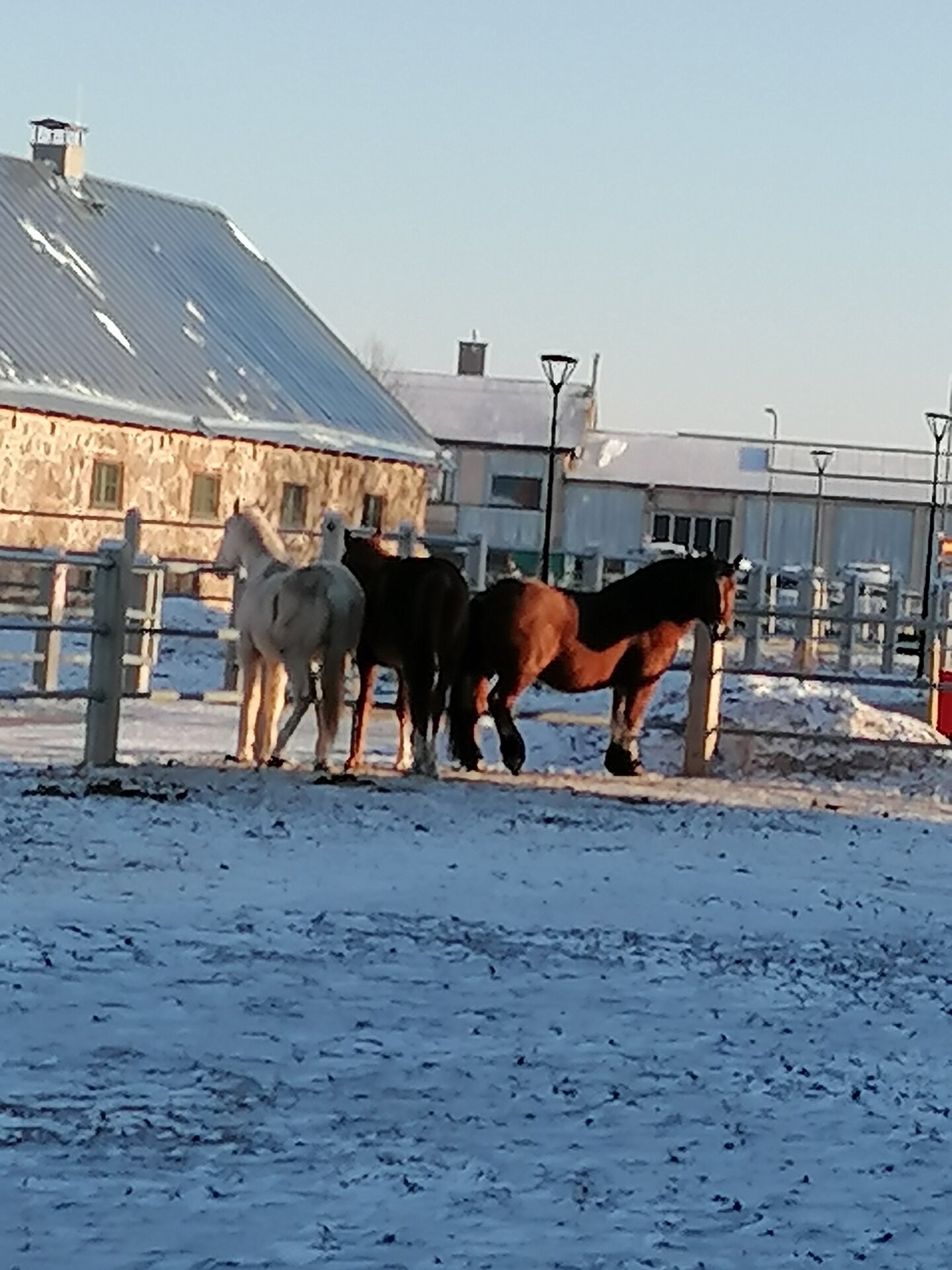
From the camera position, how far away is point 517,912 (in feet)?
32.8

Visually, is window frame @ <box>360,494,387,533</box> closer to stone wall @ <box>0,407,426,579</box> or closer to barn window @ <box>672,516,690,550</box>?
stone wall @ <box>0,407,426,579</box>

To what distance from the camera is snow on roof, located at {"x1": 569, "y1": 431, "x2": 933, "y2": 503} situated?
251ft

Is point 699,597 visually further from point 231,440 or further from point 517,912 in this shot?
point 231,440

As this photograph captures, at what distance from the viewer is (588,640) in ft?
54.3

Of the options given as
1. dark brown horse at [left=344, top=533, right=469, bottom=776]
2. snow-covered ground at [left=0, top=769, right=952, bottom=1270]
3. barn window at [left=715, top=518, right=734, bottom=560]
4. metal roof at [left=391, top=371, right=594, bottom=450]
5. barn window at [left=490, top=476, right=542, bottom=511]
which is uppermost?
metal roof at [left=391, top=371, right=594, bottom=450]

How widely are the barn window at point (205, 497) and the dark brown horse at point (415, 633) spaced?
2560cm

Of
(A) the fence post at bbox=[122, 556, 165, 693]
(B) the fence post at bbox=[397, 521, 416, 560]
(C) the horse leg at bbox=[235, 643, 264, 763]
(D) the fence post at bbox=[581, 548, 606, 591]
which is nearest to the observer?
(C) the horse leg at bbox=[235, 643, 264, 763]

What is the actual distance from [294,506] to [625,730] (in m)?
26.5

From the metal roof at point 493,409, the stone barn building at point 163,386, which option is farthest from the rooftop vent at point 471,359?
the stone barn building at point 163,386

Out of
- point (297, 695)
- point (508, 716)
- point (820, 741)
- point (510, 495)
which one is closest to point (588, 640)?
point (508, 716)

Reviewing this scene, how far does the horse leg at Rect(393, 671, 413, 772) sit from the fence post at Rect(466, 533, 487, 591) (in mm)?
6895

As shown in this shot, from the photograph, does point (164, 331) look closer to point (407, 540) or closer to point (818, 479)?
point (407, 540)

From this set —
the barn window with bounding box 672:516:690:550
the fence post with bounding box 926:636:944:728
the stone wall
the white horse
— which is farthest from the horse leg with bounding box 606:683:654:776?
the barn window with bounding box 672:516:690:550

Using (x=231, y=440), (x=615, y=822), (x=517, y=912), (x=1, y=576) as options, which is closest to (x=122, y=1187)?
(x=517, y=912)
